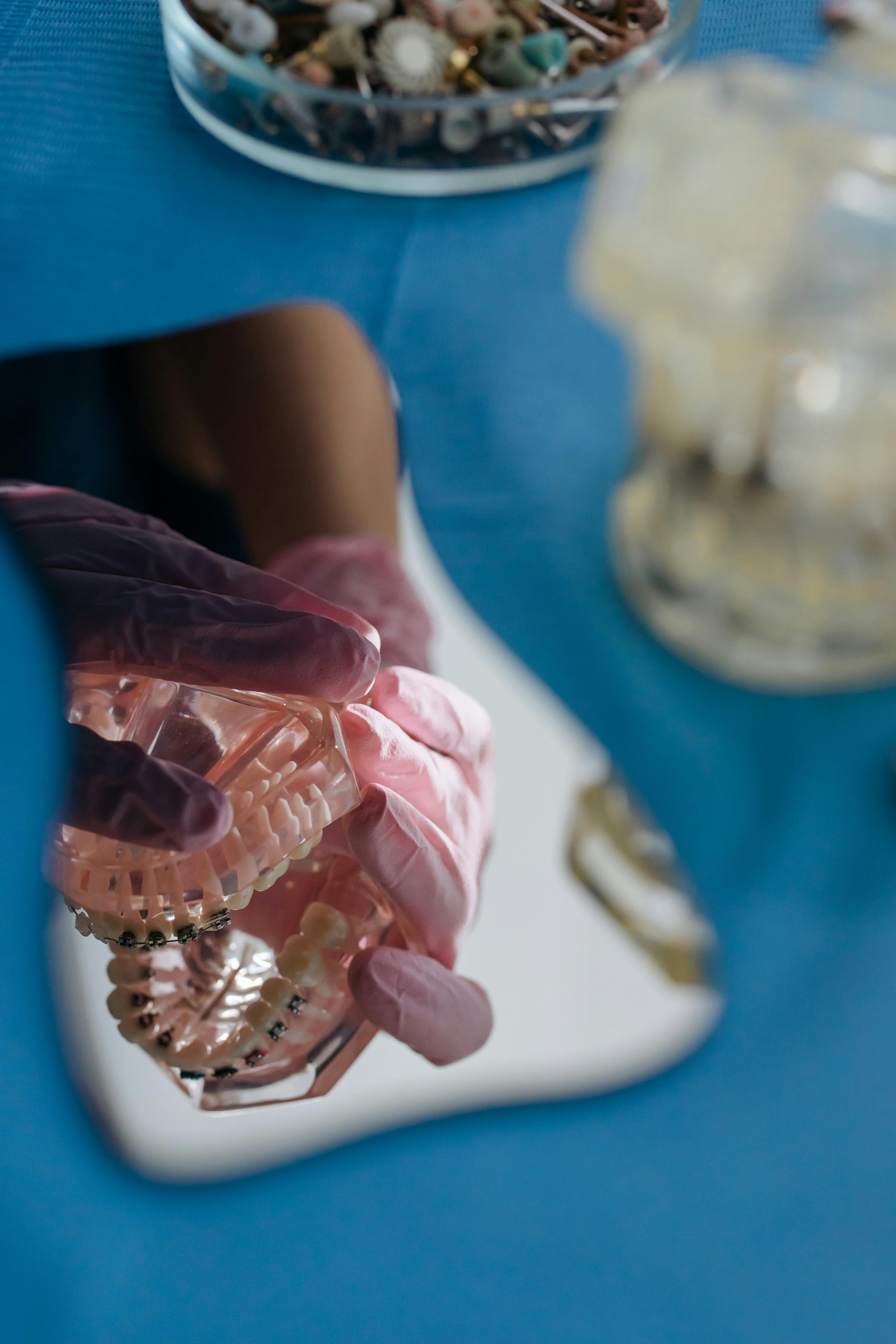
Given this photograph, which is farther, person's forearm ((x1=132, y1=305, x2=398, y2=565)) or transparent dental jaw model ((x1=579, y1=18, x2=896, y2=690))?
person's forearm ((x1=132, y1=305, x2=398, y2=565))

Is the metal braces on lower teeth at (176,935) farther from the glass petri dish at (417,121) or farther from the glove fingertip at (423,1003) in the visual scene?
the glass petri dish at (417,121)

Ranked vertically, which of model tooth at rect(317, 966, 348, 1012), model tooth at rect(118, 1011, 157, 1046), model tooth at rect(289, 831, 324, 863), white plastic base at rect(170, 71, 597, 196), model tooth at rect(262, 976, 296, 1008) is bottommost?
model tooth at rect(118, 1011, 157, 1046)

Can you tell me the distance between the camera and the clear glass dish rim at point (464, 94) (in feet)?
1.23

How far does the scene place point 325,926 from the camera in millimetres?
315

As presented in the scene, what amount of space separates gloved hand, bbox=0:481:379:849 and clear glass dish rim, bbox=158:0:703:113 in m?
0.17

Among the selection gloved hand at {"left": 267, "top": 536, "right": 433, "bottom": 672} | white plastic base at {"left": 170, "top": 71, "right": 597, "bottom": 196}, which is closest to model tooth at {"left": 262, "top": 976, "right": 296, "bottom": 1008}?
gloved hand at {"left": 267, "top": 536, "right": 433, "bottom": 672}

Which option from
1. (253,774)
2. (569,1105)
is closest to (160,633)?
(253,774)

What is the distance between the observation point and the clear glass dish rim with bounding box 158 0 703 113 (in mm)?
376

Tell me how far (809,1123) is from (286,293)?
1.11 feet

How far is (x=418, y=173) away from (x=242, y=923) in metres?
0.29

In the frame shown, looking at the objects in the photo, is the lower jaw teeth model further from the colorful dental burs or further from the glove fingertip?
the colorful dental burs

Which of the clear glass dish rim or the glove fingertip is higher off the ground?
the clear glass dish rim

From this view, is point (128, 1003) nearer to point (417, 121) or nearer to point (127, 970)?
point (127, 970)

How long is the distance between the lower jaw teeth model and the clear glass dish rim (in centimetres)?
22
